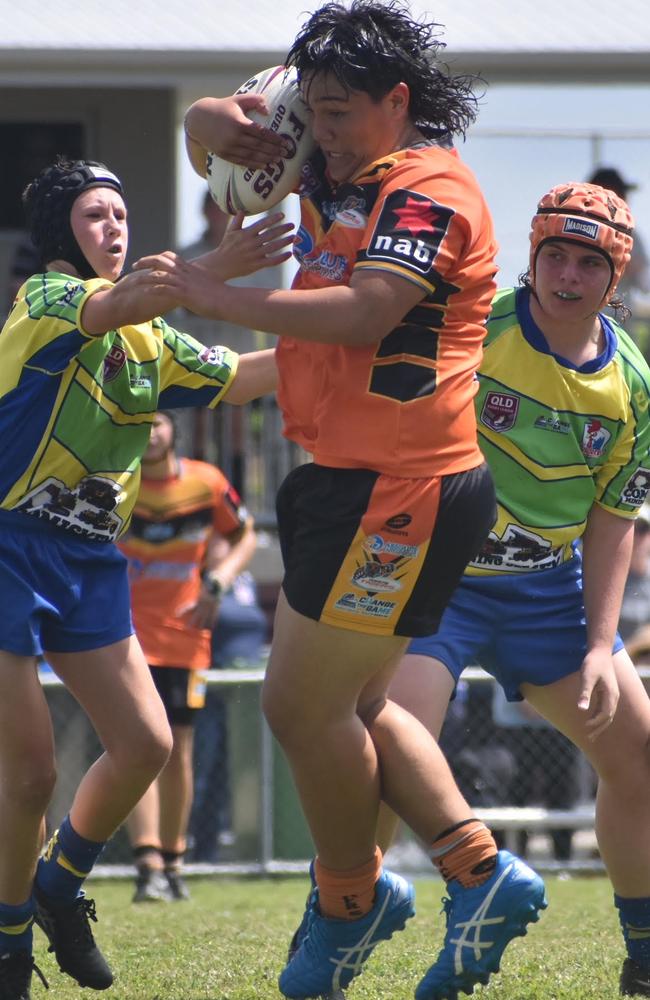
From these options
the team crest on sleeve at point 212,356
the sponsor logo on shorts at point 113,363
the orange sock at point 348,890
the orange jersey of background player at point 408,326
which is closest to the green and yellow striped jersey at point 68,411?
the sponsor logo on shorts at point 113,363

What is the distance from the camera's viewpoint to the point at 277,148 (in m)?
3.68

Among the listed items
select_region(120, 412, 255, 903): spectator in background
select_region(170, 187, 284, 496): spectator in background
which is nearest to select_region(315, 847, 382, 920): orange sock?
select_region(120, 412, 255, 903): spectator in background

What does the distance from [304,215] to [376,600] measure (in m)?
0.93

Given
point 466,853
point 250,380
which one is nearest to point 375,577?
point 466,853

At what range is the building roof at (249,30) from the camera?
10453 mm

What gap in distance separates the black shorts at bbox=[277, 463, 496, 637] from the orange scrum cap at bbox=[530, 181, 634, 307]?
100 centimetres

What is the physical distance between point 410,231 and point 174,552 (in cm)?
509

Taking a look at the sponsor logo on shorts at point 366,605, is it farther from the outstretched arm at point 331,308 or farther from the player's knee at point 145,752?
the player's knee at point 145,752

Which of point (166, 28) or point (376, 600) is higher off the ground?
point (166, 28)

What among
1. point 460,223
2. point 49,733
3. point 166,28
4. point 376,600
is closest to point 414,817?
point 376,600

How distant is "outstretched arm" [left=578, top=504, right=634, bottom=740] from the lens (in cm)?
417

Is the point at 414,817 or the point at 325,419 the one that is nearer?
the point at 325,419

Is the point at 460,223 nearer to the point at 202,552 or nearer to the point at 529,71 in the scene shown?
the point at 202,552

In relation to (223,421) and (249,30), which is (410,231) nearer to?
(249,30)
